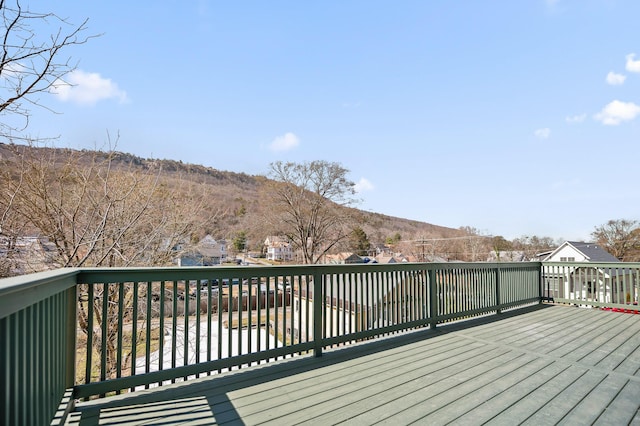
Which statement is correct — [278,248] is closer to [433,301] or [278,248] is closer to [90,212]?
[90,212]

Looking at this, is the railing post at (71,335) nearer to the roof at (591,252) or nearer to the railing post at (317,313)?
the railing post at (317,313)

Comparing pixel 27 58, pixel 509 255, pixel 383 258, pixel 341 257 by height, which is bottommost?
pixel 383 258

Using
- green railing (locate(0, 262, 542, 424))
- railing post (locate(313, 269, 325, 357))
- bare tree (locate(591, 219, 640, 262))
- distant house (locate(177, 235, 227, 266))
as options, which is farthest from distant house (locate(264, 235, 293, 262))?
bare tree (locate(591, 219, 640, 262))

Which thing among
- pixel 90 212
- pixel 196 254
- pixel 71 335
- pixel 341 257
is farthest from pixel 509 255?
pixel 71 335

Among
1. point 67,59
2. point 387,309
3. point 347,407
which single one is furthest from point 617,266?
point 67,59

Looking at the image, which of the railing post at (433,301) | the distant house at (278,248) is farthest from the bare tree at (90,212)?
the distant house at (278,248)

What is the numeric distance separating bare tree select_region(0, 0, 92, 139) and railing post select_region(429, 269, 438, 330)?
197 inches

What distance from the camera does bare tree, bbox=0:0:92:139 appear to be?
3.24 metres

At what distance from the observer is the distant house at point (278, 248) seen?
2381 centimetres

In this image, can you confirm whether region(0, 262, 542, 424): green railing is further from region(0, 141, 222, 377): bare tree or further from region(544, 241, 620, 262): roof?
Answer: region(544, 241, 620, 262): roof

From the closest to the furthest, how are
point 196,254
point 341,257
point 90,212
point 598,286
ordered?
point 90,212
point 598,286
point 196,254
point 341,257

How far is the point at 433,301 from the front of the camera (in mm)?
4535

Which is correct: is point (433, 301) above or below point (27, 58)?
below

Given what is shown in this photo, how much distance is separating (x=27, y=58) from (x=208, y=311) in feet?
10.5
